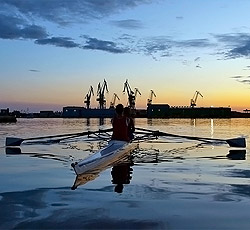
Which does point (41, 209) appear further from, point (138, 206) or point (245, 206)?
point (245, 206)

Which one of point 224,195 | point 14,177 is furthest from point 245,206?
point 14,177

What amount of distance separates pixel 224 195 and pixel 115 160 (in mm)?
5686

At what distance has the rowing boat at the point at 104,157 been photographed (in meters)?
10.1

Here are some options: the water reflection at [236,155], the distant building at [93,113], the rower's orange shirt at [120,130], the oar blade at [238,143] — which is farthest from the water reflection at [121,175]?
the distant building at [93,113]

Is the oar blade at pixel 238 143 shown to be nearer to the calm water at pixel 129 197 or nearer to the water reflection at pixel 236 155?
the water reflection at pixel 236 155

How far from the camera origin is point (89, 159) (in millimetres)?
10859

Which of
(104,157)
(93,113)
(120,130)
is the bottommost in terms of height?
(104,157)

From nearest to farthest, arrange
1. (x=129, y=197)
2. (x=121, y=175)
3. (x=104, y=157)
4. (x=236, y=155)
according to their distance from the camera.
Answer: (x=129, y=197)
(x=121, y=175)
(x=104, y=157)
(x=236, y=155)

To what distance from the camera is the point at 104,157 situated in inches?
478

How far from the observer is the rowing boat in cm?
1007

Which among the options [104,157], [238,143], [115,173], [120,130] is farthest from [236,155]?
[115,173]

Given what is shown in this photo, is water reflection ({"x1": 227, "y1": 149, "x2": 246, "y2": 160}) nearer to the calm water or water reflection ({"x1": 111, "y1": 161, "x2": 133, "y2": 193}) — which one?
the calm water

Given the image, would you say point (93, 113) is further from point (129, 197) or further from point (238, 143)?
point (129, 197)

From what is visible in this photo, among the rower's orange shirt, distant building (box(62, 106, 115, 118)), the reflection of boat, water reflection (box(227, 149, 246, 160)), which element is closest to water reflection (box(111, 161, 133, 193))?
the reflection of boat
